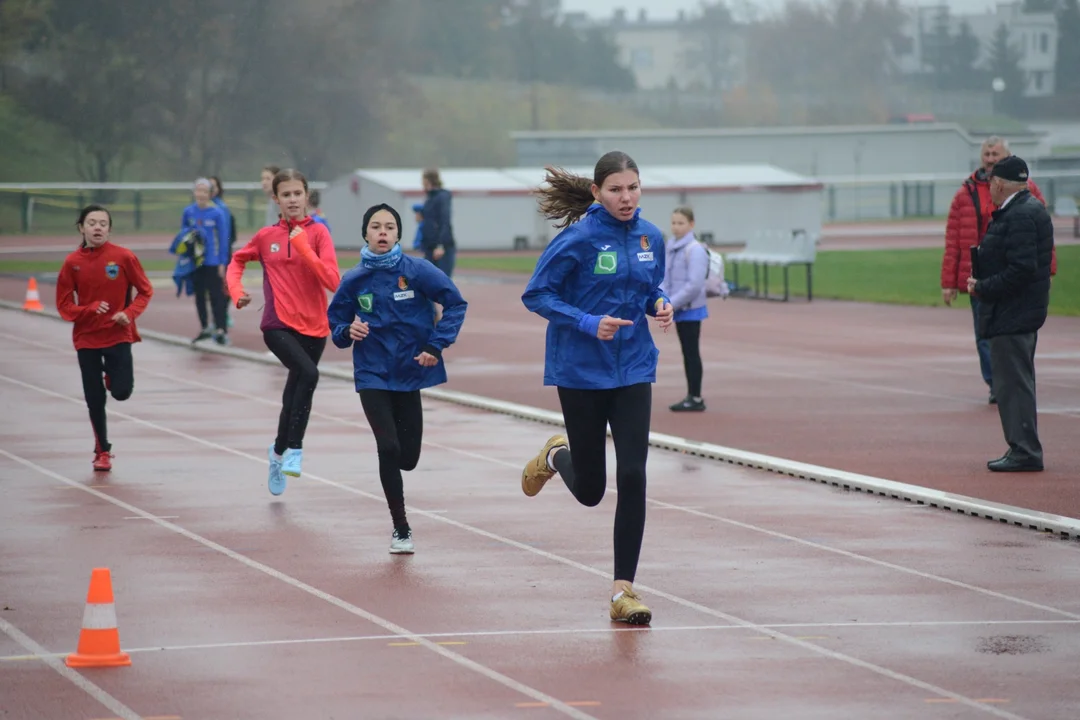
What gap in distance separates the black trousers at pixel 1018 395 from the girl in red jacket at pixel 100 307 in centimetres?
564

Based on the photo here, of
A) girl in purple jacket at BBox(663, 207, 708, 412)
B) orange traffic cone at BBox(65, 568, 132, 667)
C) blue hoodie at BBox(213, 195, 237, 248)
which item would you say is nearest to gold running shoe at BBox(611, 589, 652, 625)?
orange traffic cone at BBox(65, 568, 132, 667)

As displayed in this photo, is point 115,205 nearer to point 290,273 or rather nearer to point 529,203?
point 529,203

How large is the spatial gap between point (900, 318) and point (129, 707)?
65.3ft

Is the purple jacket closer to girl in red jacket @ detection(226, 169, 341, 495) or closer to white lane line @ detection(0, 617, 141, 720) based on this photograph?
girl in red jacket @ detection(226, 169, 341, 495)

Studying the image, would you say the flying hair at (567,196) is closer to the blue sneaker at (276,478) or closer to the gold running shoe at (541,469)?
the gold running shoe at (541,469)

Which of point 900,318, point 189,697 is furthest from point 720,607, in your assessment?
point 900,318

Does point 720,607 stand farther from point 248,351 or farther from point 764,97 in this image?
point 764,97

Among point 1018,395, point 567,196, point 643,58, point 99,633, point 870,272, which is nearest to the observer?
point 99,633

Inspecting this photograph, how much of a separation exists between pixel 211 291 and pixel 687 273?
8.54 meters

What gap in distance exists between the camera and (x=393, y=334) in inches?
360

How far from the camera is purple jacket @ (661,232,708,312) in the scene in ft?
48.3

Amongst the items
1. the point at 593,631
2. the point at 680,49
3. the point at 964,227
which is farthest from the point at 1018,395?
the point at 680,49

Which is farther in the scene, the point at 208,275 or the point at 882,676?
the point at 208,275

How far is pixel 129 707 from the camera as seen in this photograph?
607 centimetres
